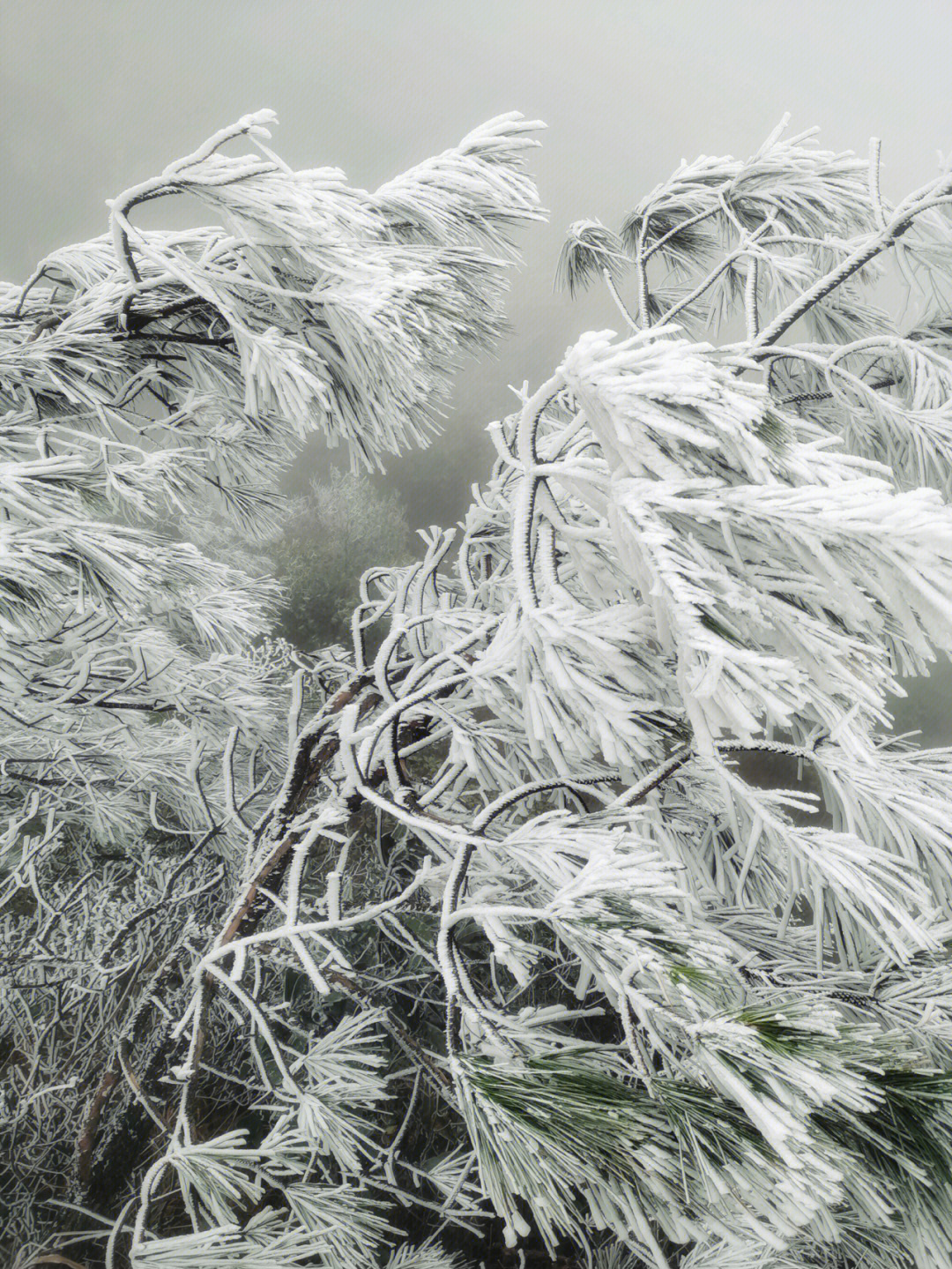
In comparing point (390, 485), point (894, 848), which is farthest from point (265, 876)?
point (390, 485)

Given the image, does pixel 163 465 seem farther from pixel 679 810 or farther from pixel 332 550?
pixel 332 550

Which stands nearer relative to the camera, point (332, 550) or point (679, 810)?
point (679, 810)

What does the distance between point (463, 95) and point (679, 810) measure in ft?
23.8

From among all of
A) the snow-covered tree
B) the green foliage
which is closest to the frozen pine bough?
the snow-covered tree

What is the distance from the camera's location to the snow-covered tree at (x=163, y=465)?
0.66 meters

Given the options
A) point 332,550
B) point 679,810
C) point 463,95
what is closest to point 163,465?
point 679,810

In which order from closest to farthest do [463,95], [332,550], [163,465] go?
[163,465] < [332,550] < [463,95]

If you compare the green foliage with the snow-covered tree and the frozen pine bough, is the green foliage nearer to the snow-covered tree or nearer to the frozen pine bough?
the snow-covered tree

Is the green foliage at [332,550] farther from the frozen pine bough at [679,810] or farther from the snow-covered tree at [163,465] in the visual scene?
the frozen pine bough at [679,810]

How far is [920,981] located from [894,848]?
0.34 ft

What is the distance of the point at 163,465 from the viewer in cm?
104

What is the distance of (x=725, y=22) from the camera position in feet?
21.1

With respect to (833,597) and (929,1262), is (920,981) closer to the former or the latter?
(929,1262)

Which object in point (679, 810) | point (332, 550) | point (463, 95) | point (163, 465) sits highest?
point (463, 95)
